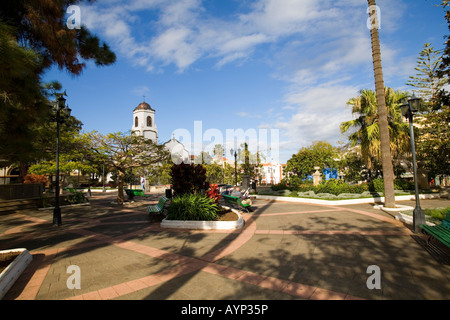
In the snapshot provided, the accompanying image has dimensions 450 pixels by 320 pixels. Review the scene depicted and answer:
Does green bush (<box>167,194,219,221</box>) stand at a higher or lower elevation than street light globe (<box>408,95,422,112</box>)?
lower

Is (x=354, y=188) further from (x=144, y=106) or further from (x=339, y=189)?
(x=144, y=106)

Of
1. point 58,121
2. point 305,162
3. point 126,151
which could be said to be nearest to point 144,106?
point 305,162

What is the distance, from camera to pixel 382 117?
1180 cm

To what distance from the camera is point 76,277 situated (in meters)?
4.47

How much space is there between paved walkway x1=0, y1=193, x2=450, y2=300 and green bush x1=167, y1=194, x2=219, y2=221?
2.86ft

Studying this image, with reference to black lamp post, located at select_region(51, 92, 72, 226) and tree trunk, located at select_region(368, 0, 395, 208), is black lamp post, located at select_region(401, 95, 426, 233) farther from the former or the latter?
black lamp post, located at select_region(51, 92, 72, 226)

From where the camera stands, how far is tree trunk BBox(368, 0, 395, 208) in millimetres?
11602

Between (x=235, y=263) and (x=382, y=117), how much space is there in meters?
11.5

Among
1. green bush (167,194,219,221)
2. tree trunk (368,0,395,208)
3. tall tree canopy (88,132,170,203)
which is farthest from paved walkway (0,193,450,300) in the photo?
tall tree canopy (88,132,170,203)

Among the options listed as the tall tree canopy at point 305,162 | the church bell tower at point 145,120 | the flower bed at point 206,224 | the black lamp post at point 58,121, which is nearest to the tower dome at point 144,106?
the church bell tower at point 145,120

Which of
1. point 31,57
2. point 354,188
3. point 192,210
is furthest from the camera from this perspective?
point 354,188

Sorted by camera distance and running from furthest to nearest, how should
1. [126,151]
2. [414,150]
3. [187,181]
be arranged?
[126,151] → [187,181] → [414,150]
